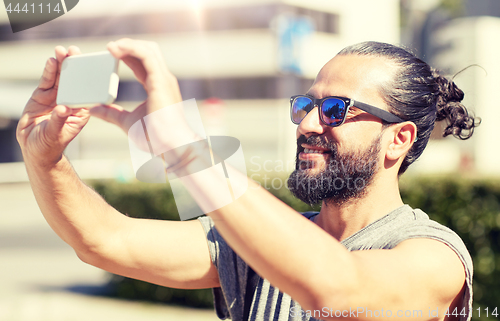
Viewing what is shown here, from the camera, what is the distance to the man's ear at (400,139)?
1818 mm

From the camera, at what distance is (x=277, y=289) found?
5.47 ft

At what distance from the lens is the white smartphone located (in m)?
1.05

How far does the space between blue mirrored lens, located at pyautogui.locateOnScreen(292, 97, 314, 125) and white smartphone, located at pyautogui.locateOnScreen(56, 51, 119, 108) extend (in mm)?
961

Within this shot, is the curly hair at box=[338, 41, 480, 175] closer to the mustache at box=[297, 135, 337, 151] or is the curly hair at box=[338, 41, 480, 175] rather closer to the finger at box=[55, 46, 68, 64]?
the mustache at box=[297, 135, 337, 151]

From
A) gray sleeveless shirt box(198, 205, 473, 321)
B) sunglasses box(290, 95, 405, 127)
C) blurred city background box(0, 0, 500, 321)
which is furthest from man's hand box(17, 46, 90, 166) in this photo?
blurred city background box(0, 0, 500, 321)

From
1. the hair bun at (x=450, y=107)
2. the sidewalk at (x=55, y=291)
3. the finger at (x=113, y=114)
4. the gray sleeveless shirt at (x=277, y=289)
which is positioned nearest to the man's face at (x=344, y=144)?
the gray sleeveless shirt at (x=277, y=289)

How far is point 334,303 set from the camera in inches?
40.8

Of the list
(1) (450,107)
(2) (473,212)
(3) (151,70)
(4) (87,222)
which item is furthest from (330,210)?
(2) (473,212)

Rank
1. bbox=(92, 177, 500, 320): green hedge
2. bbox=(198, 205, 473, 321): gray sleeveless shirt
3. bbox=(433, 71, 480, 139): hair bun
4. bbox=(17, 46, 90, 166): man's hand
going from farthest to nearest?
bbox=(92, 177, 500, 320): green hedge → bbox=(433, 71, 480, 139): hair bun → bbox=(198, 205, 473, 321): gray sleeveless shirt → bbox=(17, 46, 90, 166): man's hand

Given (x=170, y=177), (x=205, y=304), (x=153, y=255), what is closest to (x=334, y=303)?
(x=170, y=177)

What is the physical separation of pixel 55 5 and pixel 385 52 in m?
1.47

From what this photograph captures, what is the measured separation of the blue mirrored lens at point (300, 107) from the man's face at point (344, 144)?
0.07 metres

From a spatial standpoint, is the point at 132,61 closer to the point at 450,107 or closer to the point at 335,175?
Result: the point at 335,175

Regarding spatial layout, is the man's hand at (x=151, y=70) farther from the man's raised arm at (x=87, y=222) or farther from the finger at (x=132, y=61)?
the man's raised arm at (x=87, y=222)
